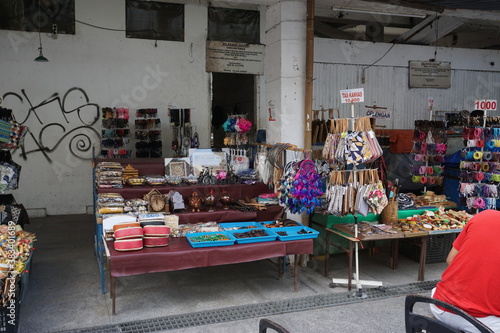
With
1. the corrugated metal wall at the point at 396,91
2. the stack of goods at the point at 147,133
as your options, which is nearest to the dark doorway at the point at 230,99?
the corrugated metal wall at the point at 396,91

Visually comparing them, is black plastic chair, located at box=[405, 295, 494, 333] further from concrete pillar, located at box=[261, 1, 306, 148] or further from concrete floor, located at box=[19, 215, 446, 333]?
concrete pillar, located at box=[261, 1, 306, 148]

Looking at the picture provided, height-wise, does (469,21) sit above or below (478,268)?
above

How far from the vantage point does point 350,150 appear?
5172mm

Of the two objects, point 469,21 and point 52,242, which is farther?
point 469,21

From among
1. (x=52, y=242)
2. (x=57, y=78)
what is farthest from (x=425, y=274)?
(x=57, y=78)

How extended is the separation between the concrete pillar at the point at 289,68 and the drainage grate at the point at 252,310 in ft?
7.90

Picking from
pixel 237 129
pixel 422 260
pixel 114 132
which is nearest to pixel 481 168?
pixel 422 260

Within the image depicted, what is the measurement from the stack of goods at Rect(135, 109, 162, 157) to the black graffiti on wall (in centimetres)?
104

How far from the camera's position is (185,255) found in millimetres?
4797

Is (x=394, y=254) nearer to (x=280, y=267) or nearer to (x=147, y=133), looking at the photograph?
(x=280, y=267)

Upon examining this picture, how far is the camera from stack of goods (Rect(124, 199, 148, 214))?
18.7ft

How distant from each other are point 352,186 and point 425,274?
2.00m

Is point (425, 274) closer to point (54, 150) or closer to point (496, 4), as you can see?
point (496, 4)

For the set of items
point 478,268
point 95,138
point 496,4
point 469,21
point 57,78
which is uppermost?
point 469,21
